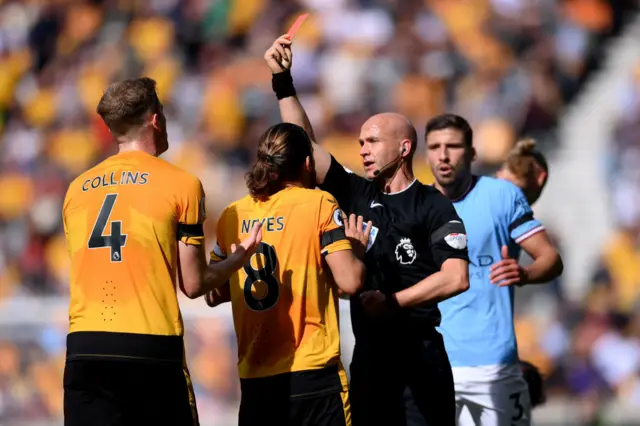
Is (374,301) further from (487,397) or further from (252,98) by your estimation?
(252,98)

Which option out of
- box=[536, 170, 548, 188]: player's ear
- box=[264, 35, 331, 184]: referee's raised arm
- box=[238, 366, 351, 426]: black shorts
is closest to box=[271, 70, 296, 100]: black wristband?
box=[264, 35, 331, 184]: referee's raised arm

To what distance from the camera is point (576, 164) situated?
1361 centimetres

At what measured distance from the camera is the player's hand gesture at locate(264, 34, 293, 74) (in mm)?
5973

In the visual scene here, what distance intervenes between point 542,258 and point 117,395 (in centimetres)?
319

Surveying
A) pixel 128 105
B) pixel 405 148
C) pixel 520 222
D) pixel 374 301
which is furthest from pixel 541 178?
pixel 128 105

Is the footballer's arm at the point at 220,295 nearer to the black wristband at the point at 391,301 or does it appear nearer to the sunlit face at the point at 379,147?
the black wristband at the point at 391,301

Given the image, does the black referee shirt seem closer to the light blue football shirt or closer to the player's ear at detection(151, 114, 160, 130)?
the light blue football shirt

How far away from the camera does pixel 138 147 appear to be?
5.00 m

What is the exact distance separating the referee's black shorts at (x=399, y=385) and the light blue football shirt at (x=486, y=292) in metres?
1.05

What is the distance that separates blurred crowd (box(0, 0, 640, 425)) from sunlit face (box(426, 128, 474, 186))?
14.1ft

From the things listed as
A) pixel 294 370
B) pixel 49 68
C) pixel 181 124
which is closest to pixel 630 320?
pixel 181 124

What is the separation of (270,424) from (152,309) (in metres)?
0.82

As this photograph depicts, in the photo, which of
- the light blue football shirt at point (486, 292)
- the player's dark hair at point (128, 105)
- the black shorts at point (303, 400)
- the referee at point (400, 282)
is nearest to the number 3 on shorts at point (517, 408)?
the light blue football shirt at point (486, 292)

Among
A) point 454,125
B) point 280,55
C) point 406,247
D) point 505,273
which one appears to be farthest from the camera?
point 454,125
